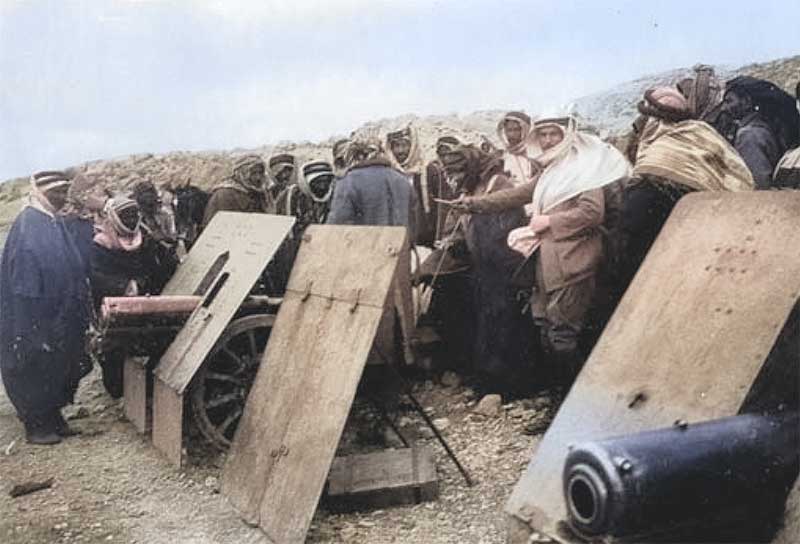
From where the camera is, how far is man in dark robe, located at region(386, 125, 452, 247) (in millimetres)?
7082

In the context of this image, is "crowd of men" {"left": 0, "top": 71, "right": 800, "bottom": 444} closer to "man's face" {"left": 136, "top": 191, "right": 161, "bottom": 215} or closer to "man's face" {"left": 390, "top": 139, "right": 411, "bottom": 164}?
"man's face" {"left": 390, "top": 139, "right": 411, "bottom": 164}

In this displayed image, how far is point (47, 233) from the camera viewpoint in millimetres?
6039

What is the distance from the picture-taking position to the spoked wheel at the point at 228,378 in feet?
17.5

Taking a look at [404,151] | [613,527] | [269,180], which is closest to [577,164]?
[404,151]

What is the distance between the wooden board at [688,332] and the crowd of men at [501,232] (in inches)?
40.8

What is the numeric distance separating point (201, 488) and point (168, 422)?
0.55m

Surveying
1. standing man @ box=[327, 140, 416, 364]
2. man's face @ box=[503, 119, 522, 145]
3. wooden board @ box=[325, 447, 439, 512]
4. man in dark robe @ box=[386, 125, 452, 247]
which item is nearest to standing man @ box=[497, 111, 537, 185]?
man's face @ box=[503, 119, 522, 145]

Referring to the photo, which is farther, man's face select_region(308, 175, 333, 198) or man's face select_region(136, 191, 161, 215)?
man's face select_region(136, 191, 161, 215)

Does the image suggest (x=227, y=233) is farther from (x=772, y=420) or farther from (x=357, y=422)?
(x=772, y=420)

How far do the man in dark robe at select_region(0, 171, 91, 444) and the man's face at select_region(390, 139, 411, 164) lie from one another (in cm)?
269

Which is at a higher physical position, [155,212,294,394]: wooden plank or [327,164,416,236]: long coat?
[327,164,416,236]: long coat

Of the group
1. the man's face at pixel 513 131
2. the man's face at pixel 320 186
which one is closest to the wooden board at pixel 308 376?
the man's face at pixel 513 131

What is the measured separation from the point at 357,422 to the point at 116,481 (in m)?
1.49

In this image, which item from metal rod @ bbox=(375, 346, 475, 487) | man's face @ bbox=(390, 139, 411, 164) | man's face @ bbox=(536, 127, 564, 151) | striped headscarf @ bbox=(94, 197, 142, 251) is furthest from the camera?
man's face @ bbox=(390, 139, 411, 164)
